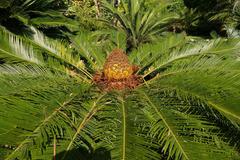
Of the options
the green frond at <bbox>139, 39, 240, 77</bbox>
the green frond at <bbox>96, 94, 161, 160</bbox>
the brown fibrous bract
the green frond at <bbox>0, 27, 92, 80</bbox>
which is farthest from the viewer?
the green frond at <bbox>139, 39, 240, 77</bbox>

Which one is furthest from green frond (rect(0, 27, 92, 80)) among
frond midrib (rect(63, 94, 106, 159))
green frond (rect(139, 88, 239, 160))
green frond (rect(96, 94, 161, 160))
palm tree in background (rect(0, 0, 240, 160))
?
green frond (rect(139, 88, 239, 160))

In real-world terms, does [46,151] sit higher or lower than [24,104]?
lower

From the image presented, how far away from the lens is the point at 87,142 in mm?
4480

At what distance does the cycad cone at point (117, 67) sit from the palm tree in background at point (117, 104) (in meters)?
0.01

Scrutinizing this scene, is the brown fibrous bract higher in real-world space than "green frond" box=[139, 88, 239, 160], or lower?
higher

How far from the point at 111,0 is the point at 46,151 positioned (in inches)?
529

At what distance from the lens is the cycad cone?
19.3ft

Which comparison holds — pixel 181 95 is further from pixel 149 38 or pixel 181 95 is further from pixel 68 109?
pixel 149 38

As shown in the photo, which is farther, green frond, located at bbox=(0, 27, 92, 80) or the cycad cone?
green frond, located at bbox=(0, 27, 92, 80)

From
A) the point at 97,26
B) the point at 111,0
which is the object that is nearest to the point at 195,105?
the point at 97,26

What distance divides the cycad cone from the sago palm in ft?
0.04

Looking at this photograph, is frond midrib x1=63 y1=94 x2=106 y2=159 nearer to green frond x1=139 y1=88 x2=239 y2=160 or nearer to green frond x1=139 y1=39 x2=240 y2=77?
green frond x1=139 y1=88 x2=239 y2=160

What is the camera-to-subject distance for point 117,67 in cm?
588

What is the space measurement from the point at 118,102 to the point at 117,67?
828 millimetres
